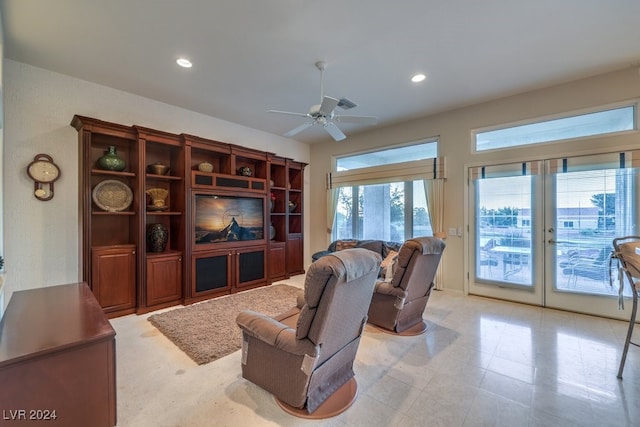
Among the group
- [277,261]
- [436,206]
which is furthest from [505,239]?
[277,261]

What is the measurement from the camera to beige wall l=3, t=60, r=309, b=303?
10.1 ft

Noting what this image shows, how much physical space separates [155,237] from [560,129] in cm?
599

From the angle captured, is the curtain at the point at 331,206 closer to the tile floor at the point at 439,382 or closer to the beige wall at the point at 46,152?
the tile floor at the point at 439,382

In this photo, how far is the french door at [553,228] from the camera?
11.3 feet

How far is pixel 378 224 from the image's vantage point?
562 centimetres

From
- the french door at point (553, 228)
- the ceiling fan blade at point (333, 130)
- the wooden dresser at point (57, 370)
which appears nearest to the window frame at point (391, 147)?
the french door at point (553, 228)

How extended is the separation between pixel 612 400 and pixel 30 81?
6377 mm

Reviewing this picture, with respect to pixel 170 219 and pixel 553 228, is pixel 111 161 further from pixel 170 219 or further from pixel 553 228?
pixel 553 228

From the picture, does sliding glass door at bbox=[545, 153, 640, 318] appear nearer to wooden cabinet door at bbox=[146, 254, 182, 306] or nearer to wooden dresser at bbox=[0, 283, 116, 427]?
wooden dresser at bbox=[0, 283, 116, 427]

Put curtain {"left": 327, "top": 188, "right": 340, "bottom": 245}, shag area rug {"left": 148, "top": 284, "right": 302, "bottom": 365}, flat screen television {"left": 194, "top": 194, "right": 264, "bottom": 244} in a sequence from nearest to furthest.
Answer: shag area rug {"left": 148, "top": 284, "right": 302, "bottom": 365}, flat screen television {"left": 194, "top": 194, "right": 264, "bottom": 244}, curtain {"left": 327, "top": 188, "right": 340, "bottom": 245}

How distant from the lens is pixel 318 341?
1.65 m

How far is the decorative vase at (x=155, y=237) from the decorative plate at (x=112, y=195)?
45 cm

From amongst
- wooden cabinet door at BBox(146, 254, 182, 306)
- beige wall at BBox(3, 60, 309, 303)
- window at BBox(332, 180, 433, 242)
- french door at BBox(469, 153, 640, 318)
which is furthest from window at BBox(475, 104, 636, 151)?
beige wall at BBox(3, 60, 309, 303)

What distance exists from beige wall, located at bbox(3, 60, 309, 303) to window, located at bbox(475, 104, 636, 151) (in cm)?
563
